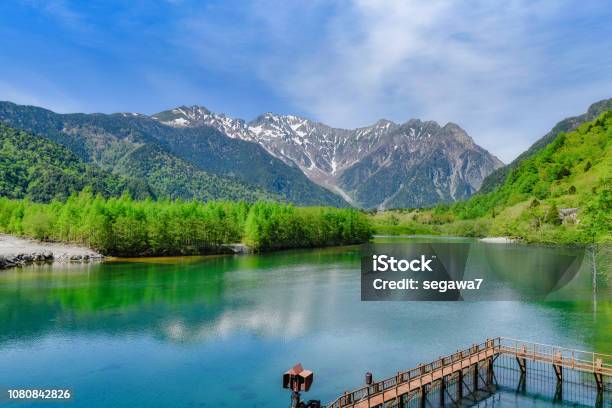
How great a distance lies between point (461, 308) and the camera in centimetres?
6819

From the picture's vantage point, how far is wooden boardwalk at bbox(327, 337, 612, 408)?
102 feet

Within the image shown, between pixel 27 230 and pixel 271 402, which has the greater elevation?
pixel 27 230

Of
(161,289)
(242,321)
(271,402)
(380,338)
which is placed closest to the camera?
(271,402)

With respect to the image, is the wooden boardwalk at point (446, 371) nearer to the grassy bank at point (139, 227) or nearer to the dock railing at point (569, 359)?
the dock railing at point (569, 359)

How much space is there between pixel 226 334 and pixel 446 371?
25629 millimetres

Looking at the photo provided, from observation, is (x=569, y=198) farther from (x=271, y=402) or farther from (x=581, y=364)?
(x=271, y=402)

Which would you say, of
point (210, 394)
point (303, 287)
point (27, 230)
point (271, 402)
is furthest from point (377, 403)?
point (27, 230)

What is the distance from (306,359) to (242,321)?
54.0ft

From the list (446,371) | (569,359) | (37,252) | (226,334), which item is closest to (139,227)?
(37,252)

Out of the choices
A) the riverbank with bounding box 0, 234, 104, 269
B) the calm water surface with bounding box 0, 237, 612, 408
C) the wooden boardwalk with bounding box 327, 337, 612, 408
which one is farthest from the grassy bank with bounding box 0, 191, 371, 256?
the wooden boardwalk with bounding box 327, 337, 612, 408

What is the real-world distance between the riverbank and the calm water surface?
Answer: 25.1 metres

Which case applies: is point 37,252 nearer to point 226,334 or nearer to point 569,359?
point 226,334

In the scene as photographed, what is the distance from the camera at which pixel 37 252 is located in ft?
394

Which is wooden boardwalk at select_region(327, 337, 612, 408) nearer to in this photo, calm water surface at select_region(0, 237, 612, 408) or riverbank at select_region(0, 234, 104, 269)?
calm water surface at select_region(0, 237, 612, 408)
